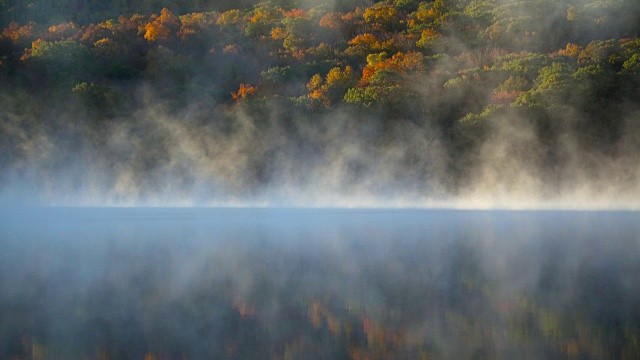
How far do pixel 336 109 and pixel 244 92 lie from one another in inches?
159

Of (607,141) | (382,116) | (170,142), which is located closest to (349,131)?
(382,116)

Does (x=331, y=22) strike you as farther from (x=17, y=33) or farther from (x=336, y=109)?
(x=17, y=33)

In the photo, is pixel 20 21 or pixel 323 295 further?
pixel 20 21

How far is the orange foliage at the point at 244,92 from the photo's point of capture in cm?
2965

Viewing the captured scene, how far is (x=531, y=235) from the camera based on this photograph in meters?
11.5

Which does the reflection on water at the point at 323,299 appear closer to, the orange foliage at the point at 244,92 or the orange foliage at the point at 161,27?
the orange foliage at the point at 244,92

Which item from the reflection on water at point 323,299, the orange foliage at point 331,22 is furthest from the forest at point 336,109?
the reflection on water at point 323,299

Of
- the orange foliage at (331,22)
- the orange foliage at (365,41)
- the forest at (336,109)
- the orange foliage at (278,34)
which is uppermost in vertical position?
the orange foliage at (331,22)

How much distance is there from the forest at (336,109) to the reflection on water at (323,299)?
15.4 m

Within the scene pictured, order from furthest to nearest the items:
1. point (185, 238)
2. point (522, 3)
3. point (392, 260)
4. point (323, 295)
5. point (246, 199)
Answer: point (522, 3) → point (246, 199) → point (185, 238) → point (392, 260) → point (323, 295)

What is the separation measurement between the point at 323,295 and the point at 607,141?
73.3 ft

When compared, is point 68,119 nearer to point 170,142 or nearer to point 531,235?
point 170,142

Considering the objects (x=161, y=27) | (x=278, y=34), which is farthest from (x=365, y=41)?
(x=161, y=27)

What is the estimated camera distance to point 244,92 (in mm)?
29875
